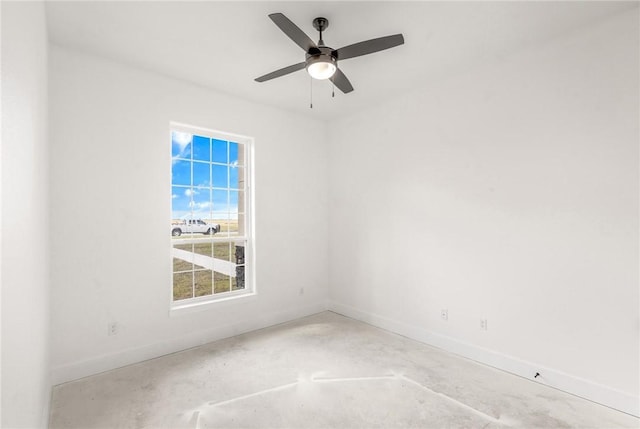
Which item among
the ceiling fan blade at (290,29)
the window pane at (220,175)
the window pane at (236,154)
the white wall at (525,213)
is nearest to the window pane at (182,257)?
the window pane at (220,175)

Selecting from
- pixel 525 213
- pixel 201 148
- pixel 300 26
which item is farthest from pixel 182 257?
pixel 525 213

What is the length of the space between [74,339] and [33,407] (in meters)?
1.41

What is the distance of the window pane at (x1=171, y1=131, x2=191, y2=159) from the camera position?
351cm

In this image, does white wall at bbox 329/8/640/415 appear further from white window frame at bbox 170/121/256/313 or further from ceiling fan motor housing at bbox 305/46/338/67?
ceiling fan motor housing at bbox 305/46/338/67

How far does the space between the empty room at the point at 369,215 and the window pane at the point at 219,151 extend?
19 mm

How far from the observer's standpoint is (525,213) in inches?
111

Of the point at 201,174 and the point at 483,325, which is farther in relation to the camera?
the point at 201,174

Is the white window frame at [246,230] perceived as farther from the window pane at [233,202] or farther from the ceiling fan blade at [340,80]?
the ceiling fan blade at [340,80]

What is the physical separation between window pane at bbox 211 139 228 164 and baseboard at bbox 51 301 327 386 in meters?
1.99

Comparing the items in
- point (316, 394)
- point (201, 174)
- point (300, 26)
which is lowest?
point (316, 394)

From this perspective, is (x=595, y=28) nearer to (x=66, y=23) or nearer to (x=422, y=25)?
(x=422, y=25)

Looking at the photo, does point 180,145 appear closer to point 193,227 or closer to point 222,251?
point 193,227

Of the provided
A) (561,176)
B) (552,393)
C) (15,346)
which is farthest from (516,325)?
(15,346)

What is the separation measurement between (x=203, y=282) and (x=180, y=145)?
1.59 meters
